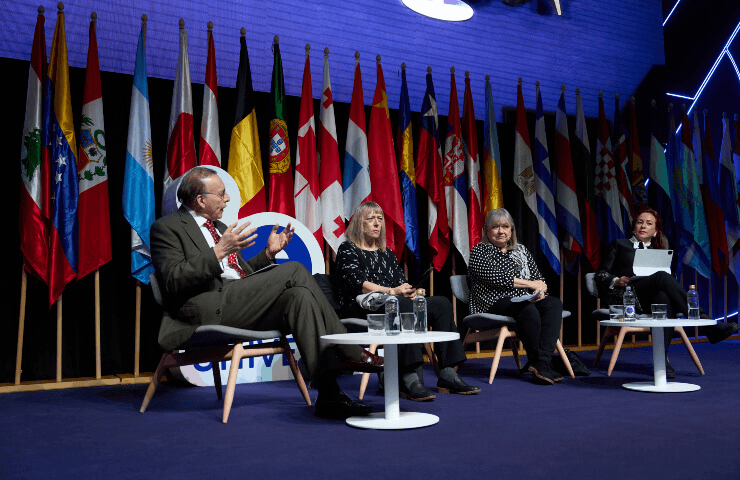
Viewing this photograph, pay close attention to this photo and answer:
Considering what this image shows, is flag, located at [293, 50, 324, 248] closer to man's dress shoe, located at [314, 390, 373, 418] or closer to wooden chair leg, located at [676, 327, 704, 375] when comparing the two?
man's dress shoe, located at [314, 390, 373, 418]

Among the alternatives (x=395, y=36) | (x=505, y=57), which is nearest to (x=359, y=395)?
(x=395, y=36)

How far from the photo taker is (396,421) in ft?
7.93

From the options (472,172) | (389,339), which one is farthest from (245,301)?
(472,172)

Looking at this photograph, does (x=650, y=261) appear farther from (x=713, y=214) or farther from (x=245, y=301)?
(x=245, y=301)

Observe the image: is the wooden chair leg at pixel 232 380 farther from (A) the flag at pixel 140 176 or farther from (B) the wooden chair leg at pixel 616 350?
(B) the wooden chair leg at pixel 616 350

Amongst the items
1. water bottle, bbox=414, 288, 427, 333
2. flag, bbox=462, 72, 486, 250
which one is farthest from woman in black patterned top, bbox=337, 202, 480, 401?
flag, bbox=462, 72, 486, 250

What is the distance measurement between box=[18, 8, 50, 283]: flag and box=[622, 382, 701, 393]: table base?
3.18m

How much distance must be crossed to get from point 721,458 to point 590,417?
28.2 inches

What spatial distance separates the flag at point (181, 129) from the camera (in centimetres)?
397

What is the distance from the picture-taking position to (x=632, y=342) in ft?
19.1

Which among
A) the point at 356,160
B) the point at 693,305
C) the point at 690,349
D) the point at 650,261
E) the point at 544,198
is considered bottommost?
the point at 690,349

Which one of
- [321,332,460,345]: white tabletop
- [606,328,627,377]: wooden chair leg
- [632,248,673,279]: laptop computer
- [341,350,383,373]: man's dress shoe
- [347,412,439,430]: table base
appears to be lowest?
[347,412,439,430]: table base

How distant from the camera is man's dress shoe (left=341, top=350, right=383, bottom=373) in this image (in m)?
2.55

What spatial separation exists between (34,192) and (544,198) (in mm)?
3648
